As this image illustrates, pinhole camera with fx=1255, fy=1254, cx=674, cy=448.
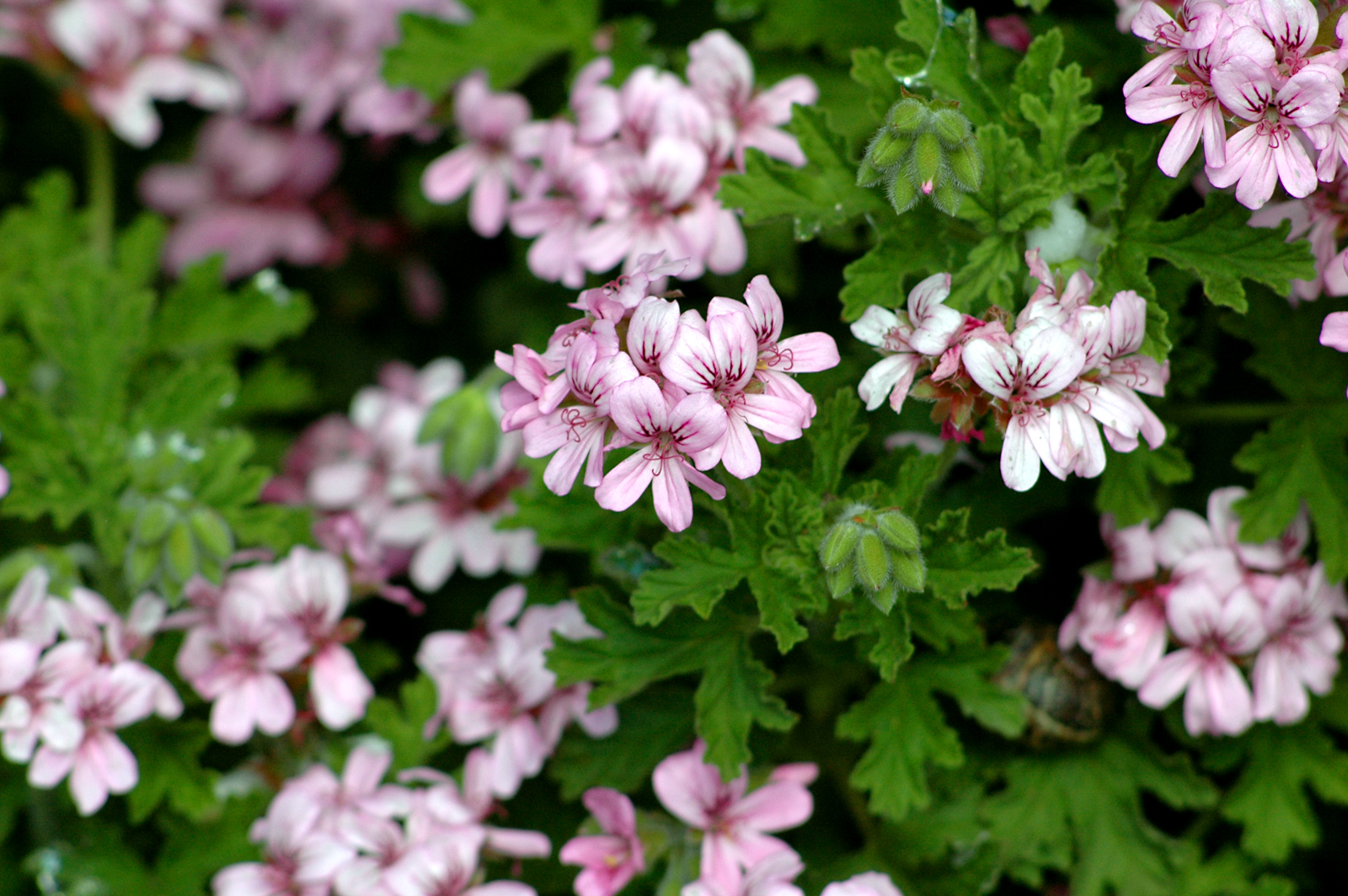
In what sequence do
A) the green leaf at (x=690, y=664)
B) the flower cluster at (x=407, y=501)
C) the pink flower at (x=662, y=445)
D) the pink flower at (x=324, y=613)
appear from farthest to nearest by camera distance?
the flower cluster at (x=407, y=501) → the pink flower at (x=324, y=613) → the green leaf at (x=690, y=664) → the pink flower at (x=662, y=445)

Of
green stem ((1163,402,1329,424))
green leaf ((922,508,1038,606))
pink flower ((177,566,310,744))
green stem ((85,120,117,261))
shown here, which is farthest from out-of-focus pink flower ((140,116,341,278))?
green stem ((1163,402,1329,424))

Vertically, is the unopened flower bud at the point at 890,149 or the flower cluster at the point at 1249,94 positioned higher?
the flower cluster at the point at 1249,94

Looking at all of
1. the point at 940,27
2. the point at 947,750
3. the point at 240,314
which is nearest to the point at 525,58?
the point at 240,314

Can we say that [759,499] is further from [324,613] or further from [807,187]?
[324,613]

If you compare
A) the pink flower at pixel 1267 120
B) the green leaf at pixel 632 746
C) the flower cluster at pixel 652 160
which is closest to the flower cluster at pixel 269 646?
the green leaf at pixel 632 746

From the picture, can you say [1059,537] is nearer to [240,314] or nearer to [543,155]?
[543,155]

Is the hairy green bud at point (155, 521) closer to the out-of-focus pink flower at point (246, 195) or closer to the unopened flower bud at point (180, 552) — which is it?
the unopened flower bud at point (180, 552)
